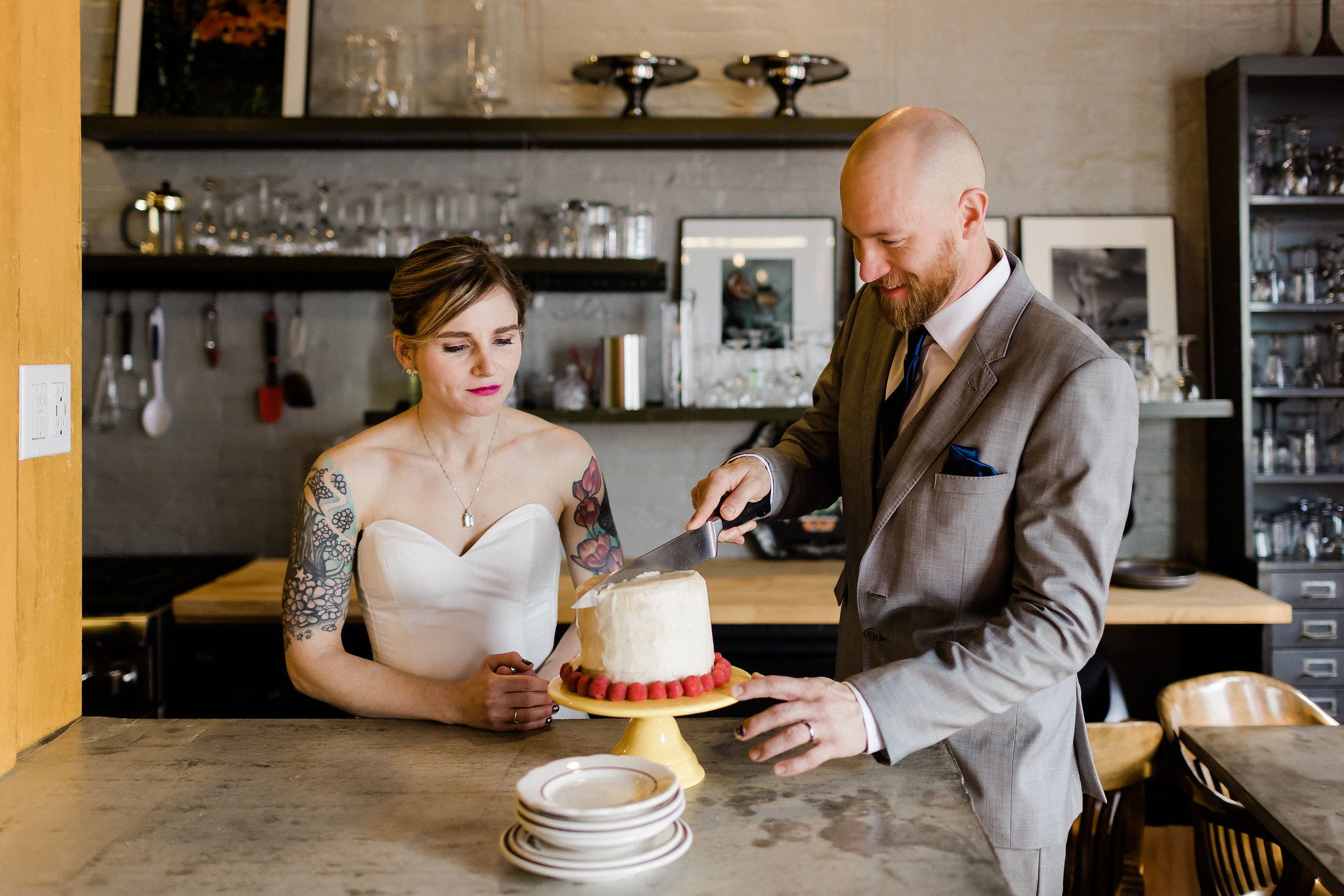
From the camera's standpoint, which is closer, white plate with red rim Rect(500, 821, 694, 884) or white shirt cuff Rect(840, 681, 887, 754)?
white plate with red rim Rect(500, 821, 694, 884)

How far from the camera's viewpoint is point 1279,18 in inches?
157

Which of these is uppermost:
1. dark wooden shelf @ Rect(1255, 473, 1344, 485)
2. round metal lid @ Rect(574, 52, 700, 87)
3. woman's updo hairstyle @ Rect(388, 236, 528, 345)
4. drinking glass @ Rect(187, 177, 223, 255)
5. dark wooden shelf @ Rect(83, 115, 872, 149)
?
round metal lid @ Rect(574, 52, 700, 87)

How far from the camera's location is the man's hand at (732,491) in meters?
1.96

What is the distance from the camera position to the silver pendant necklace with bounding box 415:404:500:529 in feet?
7.25

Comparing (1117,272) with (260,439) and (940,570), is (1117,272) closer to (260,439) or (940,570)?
(940,570)

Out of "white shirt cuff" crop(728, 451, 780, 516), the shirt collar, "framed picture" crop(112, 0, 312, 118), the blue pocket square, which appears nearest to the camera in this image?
the blue pocket square

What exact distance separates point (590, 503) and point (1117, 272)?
256 cm

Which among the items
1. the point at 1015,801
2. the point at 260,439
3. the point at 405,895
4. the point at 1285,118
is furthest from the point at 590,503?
the point at 1285,118

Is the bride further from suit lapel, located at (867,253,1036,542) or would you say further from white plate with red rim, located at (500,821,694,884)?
suit lapel, located at (867,253,1036,542)

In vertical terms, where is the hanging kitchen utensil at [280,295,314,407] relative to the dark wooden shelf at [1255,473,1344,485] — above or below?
above

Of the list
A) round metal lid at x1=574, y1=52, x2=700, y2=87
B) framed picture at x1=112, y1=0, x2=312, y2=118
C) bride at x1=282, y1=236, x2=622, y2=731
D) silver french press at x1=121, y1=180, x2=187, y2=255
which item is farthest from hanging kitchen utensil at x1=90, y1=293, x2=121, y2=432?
bride at x1=282, y1=236, x2=622, y2=731

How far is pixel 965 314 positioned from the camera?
Answer: 1873 millimetres

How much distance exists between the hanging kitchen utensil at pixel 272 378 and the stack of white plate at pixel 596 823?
3056mm

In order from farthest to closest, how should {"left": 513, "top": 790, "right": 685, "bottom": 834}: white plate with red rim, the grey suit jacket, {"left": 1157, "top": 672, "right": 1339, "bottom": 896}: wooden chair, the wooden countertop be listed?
the wooden countertop < {"left": 1157, "top": 672, "right": 1339, "bottom": 896}: wooden chair < the grey suit jacket < {"left": 513, "top": 790, "right": 685, "bottom": 834}: white plate with red rim
